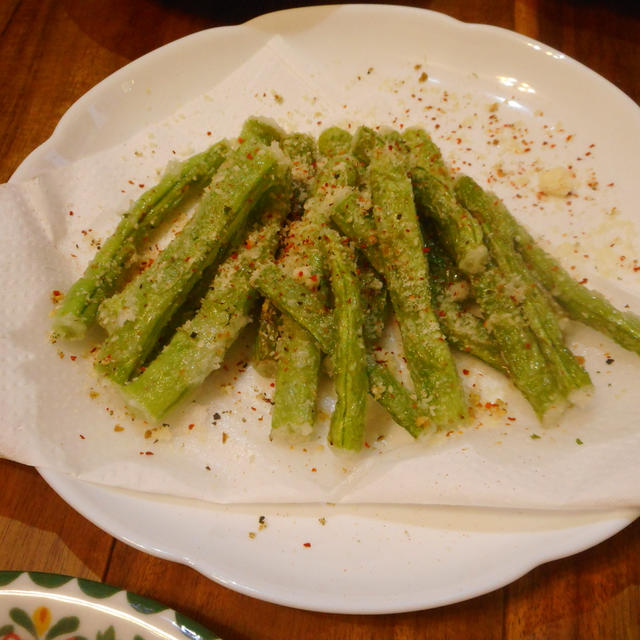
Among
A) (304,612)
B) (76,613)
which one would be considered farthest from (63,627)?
(304,612)

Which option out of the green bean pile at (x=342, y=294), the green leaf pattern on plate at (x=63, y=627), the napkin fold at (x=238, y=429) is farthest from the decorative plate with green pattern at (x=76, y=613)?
the green bean pile at (x=342, y=294)

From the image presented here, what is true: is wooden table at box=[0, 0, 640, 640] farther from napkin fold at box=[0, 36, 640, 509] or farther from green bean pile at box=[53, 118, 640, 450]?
green bean pile at box=[53, 118, 640, 450]

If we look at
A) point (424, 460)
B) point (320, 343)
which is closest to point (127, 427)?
point (320, 343)

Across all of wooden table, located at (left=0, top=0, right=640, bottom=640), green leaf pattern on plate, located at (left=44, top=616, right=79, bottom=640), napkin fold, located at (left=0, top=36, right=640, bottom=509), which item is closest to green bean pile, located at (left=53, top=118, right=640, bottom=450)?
napkin fold, located at (left=0, top=36, right=640, bottom=509)

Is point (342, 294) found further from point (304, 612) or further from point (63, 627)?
point (63, 627)

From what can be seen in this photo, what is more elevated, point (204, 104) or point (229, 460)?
point (204, 104)

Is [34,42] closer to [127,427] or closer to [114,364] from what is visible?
[114,364]
